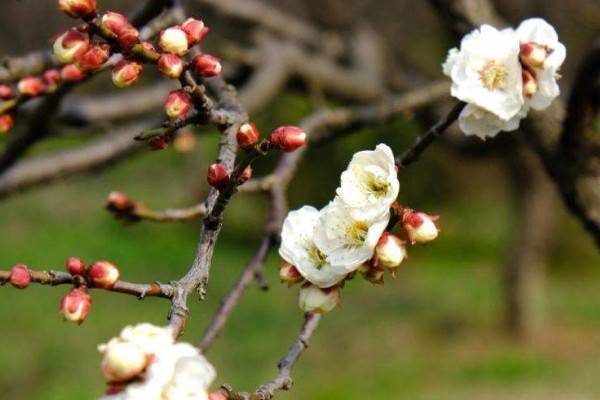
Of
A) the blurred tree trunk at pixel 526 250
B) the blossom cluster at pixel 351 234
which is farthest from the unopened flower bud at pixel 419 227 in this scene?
the blurred tree trunk at pixel 526 250

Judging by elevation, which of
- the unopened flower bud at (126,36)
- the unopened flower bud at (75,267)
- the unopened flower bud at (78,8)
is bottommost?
the unopened flower bud at (75,267)

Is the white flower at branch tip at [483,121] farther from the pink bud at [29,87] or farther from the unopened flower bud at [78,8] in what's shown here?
the pink bud at [29,87]

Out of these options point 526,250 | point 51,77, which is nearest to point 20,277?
point 51,77

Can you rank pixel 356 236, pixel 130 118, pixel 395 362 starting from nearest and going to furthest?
pixel 356 236
pixel 130 118
pixel 395 362

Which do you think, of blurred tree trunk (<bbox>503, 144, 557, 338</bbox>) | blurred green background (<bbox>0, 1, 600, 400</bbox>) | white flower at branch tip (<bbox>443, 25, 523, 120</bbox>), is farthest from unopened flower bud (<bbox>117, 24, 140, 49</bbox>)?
blurred tree trunk (<bbox>503, 144, 557, 338</bbox>)

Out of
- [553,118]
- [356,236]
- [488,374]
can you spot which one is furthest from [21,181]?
[488,374]

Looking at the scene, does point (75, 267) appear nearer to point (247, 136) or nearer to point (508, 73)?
point (247, 136)

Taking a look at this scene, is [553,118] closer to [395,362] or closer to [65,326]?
[395,362]

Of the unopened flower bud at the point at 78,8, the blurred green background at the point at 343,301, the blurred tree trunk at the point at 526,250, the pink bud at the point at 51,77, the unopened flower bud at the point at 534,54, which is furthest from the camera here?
the blurred tree trunk at the point at 526,250
